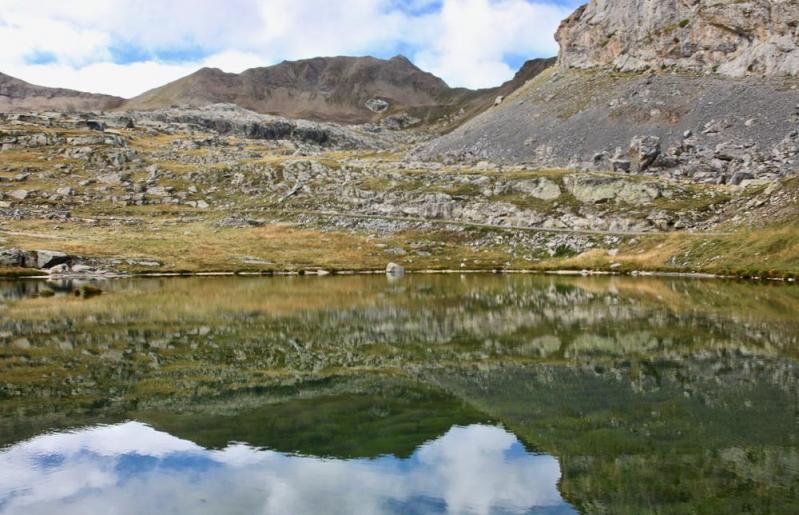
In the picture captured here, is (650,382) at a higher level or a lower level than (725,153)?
lower

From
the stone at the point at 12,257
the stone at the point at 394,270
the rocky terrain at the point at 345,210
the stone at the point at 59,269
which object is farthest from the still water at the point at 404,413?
the rocky terrain at the point at 345,210

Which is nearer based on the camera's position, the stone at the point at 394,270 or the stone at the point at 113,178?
the stone at the point at 394,270

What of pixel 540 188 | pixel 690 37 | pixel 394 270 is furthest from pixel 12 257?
pixel 690 37

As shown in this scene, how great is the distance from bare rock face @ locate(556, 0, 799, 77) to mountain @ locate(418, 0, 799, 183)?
0.29 metres

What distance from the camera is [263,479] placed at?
17.4m

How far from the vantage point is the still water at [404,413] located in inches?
650

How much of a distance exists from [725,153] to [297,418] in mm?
118280

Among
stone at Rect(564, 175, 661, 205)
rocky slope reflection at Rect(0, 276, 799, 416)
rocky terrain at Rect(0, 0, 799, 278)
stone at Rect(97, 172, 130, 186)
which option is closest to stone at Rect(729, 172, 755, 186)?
rocky terrain at Rect(0, 0, 799, 278)

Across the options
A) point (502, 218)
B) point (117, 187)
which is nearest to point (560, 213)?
point (502, 218)

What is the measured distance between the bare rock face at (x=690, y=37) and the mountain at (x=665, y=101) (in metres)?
0.29

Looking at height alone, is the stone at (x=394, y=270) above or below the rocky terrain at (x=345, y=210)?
below

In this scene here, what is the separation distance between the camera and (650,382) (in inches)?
1076

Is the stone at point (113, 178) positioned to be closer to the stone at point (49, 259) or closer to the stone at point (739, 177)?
the stone at point (49, 259)

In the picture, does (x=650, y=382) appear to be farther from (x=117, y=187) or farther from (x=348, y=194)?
(x=117, y=187)
